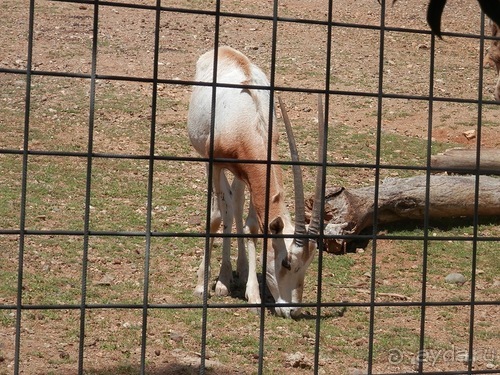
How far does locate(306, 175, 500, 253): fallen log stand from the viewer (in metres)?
8.68

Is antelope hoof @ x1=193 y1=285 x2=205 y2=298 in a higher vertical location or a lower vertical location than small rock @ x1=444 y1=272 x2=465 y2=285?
lower

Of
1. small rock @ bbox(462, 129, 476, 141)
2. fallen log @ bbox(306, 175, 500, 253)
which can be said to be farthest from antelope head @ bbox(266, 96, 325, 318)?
small rock @ bbox(462, 129, 476, 141)

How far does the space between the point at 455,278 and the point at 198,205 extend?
118 inches

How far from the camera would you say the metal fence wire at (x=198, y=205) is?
156 inches

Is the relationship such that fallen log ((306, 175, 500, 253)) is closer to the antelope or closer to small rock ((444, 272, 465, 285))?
small rock ((444, 272, 465, 285))

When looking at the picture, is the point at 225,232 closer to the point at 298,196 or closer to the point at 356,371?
the point at 298,196

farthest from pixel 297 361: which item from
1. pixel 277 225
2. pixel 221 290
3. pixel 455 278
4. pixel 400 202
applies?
pixel 400 202

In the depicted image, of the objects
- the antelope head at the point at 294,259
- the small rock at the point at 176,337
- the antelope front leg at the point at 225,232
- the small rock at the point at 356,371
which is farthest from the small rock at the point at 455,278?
the small rock at the point at 176,337

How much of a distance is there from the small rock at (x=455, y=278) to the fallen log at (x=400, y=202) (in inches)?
35.8

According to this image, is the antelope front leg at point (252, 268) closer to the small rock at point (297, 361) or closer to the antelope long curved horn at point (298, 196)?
the antelope long curved horn at point (298, 196)

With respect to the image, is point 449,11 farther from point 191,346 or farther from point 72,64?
point 191,346

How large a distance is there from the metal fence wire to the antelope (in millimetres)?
208

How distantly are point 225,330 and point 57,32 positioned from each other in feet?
35.4

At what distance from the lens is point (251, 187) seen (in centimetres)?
710
